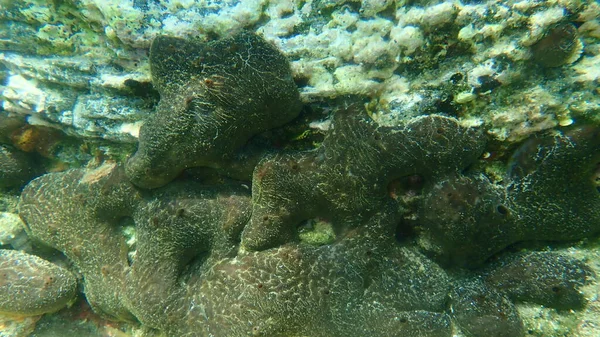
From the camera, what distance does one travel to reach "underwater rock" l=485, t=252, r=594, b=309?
223 cm

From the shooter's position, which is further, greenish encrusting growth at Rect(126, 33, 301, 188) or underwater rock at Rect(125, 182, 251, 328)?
underwater rock at Rect(125, 182, 251, 328)

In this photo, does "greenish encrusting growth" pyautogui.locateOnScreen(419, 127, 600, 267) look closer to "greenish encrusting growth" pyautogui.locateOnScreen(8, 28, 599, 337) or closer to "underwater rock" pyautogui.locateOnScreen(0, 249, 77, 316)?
"greenish encrusting growth" pyautogui.locateOnScreen(8, 28, 599, 337)

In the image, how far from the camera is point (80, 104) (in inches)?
121

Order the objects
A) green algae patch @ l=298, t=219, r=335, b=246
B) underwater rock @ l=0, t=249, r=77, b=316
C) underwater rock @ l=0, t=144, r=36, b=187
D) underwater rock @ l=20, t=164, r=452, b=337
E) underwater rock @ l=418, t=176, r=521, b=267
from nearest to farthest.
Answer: underwater rock @ l=418, t=176, r=521, b=267 → underwater rock @ l=20, t=164, r=452, b=337 → green algae patch @ l=298, t=219, r=335, b=246 → underwater rock @ l=0, t=249, r=77, b=316 → underwater rock @ l=0, t=144, r=36, b=187

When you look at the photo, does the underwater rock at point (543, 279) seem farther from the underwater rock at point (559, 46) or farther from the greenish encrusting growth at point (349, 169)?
the underwater rock at point (559, 46)

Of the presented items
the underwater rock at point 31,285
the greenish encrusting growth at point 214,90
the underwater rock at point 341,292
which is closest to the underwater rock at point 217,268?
the underwater rock at point 341,292

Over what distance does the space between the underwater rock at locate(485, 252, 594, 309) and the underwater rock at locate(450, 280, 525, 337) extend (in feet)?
0.31

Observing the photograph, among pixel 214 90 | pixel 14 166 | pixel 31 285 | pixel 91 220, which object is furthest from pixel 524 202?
pixel 14 166

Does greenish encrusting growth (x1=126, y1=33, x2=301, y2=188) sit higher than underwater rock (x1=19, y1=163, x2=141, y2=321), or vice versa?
greenish encrusting growth (x1=126, y1=33, x2=301, y2=188)

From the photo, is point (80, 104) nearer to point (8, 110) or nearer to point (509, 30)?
point (8, 110)

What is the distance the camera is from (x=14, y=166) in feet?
11.6

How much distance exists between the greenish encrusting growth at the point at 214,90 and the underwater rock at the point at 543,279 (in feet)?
6.41

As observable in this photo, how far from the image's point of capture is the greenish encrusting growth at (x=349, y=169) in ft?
7.39

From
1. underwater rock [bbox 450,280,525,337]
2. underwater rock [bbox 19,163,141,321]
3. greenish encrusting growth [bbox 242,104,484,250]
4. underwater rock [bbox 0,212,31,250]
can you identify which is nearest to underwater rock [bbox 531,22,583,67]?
greenish encrusting growth [bbox 242,104,484,250]
